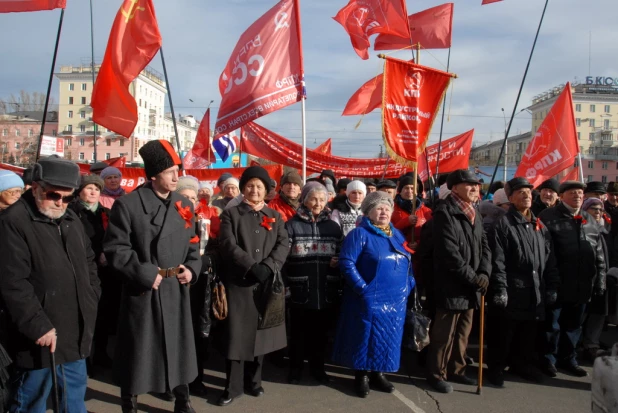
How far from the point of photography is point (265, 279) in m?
3.87

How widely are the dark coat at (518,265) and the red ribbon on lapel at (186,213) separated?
8.97ft

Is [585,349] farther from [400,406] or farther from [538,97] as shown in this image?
[538,97]

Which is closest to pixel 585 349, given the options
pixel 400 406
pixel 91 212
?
pixel 400 406

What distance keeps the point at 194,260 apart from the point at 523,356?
3354mm

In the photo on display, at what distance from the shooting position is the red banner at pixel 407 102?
5.76 meters

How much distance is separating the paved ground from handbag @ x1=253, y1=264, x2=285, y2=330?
0.67 metres

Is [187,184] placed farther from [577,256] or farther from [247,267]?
[577,256]

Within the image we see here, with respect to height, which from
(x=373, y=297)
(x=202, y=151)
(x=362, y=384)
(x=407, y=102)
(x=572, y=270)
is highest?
(x=202, y=151)

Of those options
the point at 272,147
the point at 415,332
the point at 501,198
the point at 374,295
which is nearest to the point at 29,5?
the point at 374,295

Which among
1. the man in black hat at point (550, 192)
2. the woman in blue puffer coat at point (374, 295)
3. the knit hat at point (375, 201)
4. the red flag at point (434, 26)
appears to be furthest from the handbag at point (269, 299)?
the red flag at point (434, 26)

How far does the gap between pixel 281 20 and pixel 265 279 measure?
14.4 feet

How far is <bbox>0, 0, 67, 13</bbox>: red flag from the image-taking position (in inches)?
223

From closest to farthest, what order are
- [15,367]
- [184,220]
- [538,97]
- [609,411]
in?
1. [609,411]
2. [15,367]
3. [184,220]
4. [538,97]

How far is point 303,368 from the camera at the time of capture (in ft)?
15.6
